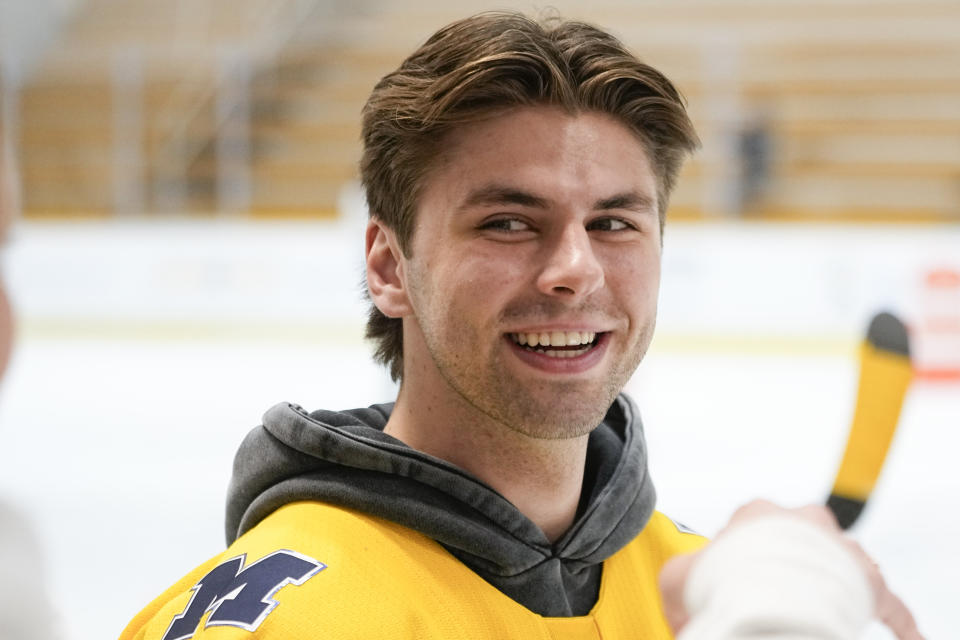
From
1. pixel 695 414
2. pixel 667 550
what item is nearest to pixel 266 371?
pixel 695 414

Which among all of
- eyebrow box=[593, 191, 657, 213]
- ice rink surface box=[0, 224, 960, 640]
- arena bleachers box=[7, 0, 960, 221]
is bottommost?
ice rink surface box=[0, 224, 960, 640]

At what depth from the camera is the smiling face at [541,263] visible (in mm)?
1039

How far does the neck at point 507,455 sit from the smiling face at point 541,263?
Result: 0.03 m

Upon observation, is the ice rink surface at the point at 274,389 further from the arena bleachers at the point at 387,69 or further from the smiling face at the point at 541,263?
the smiling face at the point at 541,263

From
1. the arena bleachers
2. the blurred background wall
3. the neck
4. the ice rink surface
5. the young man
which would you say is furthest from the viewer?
the arena bleachers

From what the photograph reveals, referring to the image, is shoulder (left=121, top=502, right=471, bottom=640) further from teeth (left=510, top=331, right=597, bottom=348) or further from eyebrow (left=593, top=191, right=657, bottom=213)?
eyebrow (left=593, top=191, right=657, bottom=213)

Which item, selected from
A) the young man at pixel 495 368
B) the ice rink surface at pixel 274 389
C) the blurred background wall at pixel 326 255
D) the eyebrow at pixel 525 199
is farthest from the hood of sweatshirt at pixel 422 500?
the ice rink surface at pixel 274 389

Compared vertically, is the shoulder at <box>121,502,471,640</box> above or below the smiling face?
below

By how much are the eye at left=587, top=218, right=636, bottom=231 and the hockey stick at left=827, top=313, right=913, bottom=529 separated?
1.47ft

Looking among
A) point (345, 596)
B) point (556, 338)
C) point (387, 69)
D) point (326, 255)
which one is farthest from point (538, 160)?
point (387, 69)

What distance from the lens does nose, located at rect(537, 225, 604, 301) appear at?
3.31ft

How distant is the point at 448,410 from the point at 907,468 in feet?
11.2

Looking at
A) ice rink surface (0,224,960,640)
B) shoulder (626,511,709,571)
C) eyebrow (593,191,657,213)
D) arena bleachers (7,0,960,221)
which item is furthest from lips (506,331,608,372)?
arena bleachers (7,0,960,221)

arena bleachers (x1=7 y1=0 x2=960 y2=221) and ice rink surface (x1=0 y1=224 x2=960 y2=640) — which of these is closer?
ice rink surface (x1=0 y1=224 x2=960 y2=640)
